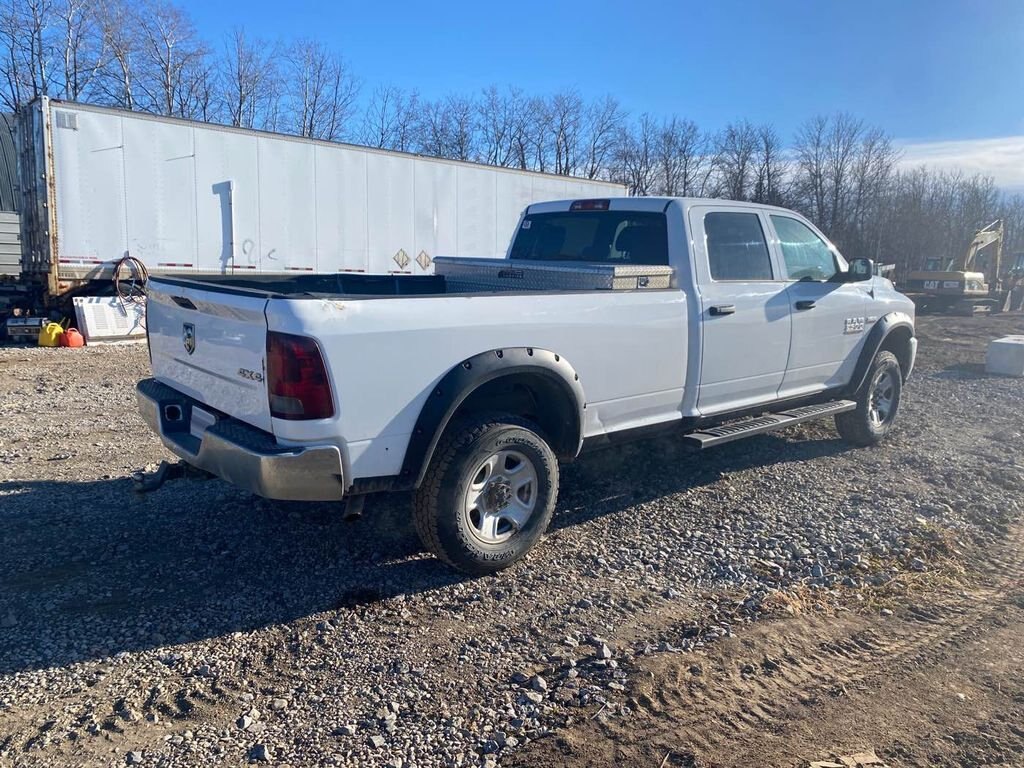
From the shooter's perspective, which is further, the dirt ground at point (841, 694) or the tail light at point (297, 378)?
the tail light at point (297, 378)

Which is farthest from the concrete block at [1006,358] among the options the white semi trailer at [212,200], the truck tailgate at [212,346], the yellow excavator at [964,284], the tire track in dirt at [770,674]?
the yellow excavator at [964,284]

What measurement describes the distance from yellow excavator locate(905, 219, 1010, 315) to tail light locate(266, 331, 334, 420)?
1065 inches

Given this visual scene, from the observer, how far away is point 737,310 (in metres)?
5.59

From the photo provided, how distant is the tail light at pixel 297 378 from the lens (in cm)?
354

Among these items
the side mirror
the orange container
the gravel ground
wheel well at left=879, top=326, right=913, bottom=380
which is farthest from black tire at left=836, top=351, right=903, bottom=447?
the orange container

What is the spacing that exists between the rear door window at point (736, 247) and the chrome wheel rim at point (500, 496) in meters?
2.09

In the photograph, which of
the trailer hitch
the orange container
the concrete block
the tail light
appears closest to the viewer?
the tail light

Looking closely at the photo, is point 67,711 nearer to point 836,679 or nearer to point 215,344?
point 215,344

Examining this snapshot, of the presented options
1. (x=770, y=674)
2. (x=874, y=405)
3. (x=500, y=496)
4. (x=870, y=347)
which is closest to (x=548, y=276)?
(x=500, y=496)

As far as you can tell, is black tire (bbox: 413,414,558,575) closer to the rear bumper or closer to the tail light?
the rear bumper

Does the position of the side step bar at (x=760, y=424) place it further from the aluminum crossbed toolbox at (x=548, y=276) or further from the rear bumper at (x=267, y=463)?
the rear bumper at (x=267, y=463)

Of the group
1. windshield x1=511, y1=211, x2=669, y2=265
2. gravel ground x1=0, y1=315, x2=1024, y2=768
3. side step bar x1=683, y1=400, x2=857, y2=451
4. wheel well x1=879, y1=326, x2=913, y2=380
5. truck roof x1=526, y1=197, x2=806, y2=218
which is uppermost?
truck roof x1=526, y1=197, x2=806, y2=218

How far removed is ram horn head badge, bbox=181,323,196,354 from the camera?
434cm

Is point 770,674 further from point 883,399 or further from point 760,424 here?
point 883,399
